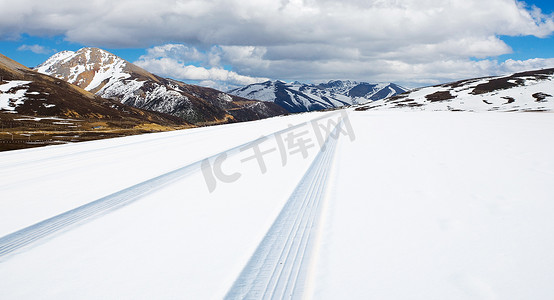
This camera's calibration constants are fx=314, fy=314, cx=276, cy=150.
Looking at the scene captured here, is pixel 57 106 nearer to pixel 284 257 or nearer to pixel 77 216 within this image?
pixel 77 216

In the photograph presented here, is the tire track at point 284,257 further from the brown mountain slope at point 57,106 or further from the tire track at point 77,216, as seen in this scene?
the brown mountain slope at point 57,106

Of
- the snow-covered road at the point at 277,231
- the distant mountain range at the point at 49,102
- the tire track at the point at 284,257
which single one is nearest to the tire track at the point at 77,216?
the snow-covered road at the point at 277,231

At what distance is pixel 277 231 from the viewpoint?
4.48 metres

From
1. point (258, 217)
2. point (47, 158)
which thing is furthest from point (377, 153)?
point (47, 158)

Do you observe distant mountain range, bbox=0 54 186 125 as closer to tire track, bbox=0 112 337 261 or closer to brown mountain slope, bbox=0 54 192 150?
brown mountain slope, bbox=0 54 192 150

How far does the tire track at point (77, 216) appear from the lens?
411cm

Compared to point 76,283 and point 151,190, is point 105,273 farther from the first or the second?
point 151,190

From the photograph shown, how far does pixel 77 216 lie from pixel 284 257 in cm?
349

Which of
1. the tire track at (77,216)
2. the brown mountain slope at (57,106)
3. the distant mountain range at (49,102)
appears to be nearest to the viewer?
the tire track at (77,216)

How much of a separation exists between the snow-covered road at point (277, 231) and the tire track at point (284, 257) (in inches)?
0.6

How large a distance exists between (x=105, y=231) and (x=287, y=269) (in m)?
2.68

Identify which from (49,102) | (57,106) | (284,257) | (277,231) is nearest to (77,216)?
(277,231)

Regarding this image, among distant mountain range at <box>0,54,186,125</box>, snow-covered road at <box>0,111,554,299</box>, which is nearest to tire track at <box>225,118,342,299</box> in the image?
snow-covered road at <box>0,111,554,299</box>

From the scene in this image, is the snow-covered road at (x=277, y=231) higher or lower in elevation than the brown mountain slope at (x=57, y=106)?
lower
